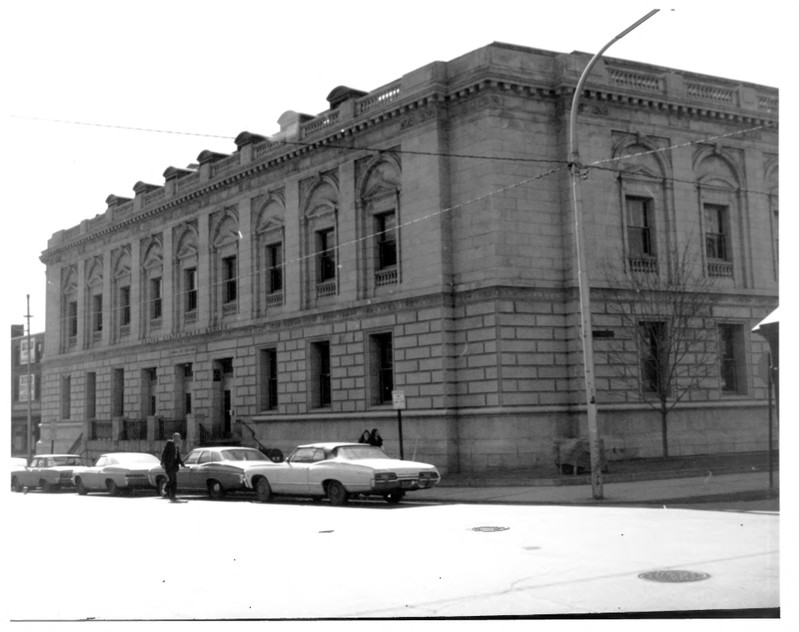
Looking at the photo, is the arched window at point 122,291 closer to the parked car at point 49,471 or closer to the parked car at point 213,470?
the parked car at point 49,471

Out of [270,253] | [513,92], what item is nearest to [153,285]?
[270,253]

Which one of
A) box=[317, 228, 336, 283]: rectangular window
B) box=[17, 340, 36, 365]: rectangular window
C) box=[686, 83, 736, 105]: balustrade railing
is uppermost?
box=[686, 83, 736, 105]: balustrade railing

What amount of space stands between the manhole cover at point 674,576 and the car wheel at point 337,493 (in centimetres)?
1155

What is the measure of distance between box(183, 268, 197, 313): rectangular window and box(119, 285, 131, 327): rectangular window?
7.79ft

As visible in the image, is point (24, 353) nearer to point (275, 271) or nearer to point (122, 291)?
point (122, 291)

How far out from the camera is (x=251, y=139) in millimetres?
32281

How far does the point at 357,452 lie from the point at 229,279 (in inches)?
471

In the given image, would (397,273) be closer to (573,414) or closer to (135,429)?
(573,414)

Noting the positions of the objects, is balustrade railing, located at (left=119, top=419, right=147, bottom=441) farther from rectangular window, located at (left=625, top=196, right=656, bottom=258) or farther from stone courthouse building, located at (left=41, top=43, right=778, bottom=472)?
rectangular window, located at (left=625, top=196, right=656, bottom=258)

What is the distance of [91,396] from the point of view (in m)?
25.6

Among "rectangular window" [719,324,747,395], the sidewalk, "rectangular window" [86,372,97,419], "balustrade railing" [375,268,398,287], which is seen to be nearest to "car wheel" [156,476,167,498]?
"rectangular window" [86,372,97,419]

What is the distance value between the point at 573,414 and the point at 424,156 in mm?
9934

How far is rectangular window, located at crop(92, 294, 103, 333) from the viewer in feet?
87.2

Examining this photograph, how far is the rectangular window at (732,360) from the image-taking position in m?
29.4
